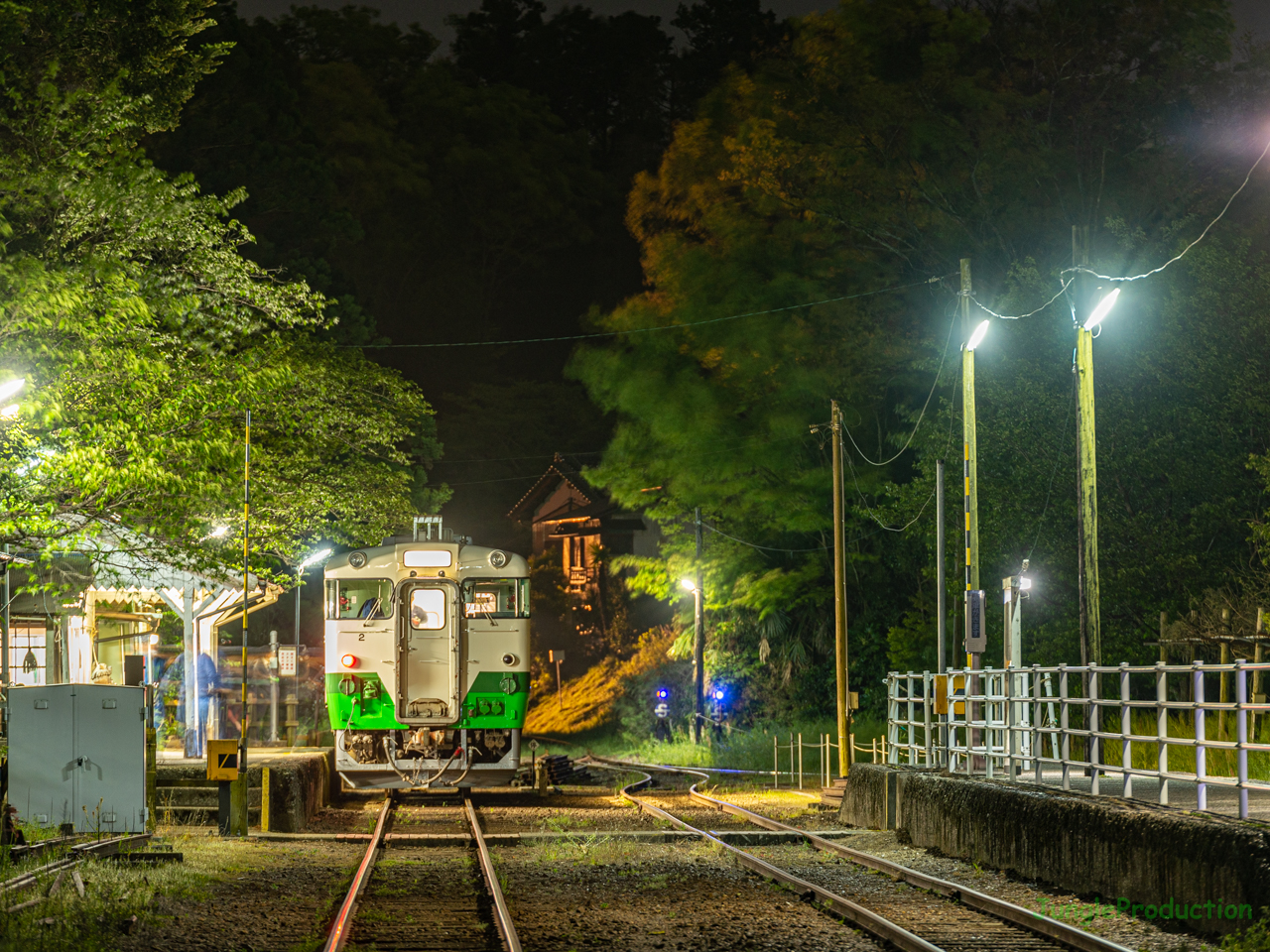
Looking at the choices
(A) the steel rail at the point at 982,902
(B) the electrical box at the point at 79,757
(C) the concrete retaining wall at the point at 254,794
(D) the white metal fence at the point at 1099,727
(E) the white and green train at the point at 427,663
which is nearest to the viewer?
(A) the steel rail at the point at 982,902

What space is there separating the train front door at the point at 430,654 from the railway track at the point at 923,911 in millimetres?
8311

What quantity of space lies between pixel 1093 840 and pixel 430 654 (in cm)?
1279

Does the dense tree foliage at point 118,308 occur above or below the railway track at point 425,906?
above

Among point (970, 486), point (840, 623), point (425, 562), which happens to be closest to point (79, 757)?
point (425, 562)

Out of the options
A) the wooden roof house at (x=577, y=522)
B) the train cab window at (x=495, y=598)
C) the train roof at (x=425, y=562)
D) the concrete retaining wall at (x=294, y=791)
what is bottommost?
the concrete retaining wall at (x=294, y=791)

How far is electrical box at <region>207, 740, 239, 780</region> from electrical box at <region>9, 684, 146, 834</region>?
66.0 inches

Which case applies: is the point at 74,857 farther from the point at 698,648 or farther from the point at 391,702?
the point at 698,648

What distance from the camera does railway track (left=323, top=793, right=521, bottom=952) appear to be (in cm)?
910

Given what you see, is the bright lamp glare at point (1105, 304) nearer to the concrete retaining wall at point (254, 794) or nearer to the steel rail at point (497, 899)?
the steel rail at point (497, 899)

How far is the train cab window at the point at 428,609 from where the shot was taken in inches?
855

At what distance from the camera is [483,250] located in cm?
6856

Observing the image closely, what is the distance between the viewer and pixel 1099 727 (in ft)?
46.0

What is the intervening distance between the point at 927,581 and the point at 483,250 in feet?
121

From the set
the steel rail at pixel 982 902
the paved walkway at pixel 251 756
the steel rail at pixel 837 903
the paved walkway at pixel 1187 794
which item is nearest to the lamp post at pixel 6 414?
Result: the paved walkway at pixel 251 756
